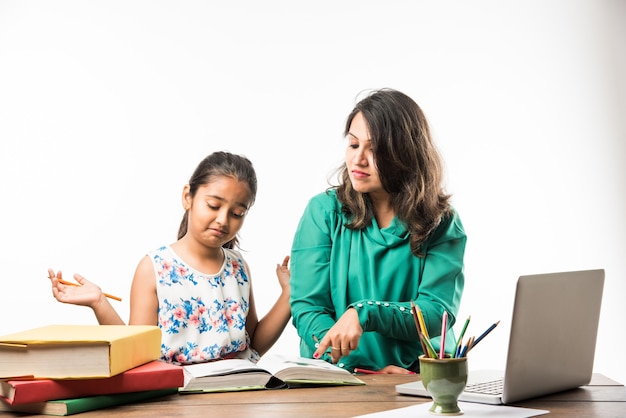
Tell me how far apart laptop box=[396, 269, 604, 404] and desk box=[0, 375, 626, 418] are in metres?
0.03

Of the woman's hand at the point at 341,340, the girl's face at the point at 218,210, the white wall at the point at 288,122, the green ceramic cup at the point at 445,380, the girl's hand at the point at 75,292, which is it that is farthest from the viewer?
the white wall at the point at 288,122

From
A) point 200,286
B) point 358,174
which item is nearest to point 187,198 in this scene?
point 200,286

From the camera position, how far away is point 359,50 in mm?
3209

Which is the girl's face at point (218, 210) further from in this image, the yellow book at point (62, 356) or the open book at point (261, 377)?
the yellow book at point (62, 356)

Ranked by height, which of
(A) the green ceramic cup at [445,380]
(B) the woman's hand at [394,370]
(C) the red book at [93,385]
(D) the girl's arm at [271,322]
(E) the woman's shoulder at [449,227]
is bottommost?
(B) the woman's hand at [394,370]

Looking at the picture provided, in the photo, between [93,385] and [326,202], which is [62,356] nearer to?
[93,385]

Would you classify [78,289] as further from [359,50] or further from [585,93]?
[585,93]

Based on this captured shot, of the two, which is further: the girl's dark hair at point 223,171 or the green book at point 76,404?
the girl's dark hair at point 223,171

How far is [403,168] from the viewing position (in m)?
1.89

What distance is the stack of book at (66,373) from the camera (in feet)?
3.75

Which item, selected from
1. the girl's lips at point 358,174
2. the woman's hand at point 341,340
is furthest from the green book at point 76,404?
the girl's lips at point 358,174

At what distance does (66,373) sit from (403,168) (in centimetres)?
102

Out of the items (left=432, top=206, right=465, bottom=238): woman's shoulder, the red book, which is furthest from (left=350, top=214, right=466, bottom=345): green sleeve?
the red book

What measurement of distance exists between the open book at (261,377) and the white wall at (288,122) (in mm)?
1588
